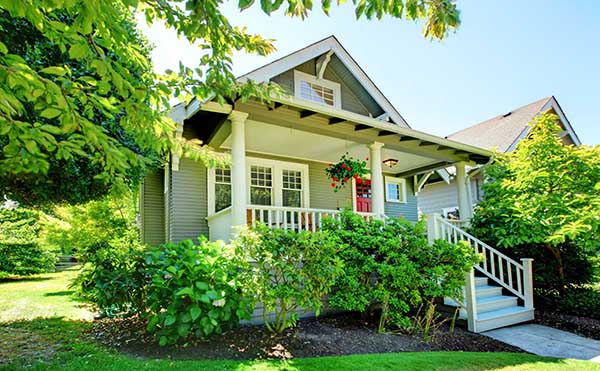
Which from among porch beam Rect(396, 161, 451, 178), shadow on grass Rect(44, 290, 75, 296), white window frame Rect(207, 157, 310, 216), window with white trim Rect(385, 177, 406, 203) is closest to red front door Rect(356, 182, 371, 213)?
window with white trim Rect(385, 177, 406, 203)

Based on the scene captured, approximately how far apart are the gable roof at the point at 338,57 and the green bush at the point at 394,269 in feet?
12.8

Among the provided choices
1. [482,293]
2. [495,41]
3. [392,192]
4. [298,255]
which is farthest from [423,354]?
[495,41]

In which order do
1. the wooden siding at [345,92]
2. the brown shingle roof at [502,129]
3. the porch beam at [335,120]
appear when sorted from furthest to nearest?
the brown shingle roof at [502,129] → the wooden siding at [345,92] → the porch beam at [335,120]

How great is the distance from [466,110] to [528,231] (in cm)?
1324

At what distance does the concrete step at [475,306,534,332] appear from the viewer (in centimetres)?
569

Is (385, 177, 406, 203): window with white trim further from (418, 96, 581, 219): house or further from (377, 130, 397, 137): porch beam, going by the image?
(377, 130, 397, 137): porch beam

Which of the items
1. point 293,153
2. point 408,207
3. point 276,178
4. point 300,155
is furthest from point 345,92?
point 408,207

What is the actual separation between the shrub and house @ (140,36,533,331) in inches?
53.7

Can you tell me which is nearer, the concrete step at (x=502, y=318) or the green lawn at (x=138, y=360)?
the green lawn at (x=138, y=360)

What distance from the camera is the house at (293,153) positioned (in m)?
6.32

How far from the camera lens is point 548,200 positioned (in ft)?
20.8

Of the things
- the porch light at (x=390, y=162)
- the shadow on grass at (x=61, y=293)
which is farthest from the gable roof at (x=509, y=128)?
the shadow on grass at (x=61, y=293)

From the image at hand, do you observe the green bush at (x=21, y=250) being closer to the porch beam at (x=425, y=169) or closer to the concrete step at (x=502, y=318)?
the porch beam at (x=425, y=169)

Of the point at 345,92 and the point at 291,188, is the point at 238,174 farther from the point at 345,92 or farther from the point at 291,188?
the point at 345,92
